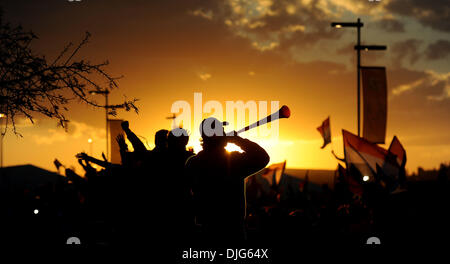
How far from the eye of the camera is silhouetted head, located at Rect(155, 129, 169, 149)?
17.9ft

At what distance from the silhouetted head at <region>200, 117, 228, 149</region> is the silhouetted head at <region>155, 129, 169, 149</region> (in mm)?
399

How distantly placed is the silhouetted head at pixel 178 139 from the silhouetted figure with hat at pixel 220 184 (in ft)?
0.63

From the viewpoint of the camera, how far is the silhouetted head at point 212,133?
16.6 feet

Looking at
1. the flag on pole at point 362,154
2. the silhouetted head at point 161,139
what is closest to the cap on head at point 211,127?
the silhouetted head at point 161,139

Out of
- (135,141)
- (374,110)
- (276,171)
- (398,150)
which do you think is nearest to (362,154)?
(398,150)

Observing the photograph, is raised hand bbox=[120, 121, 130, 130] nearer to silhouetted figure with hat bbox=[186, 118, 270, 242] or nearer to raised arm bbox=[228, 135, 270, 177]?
silhouetted figure with hat bbox=[186, 118, 270, 242]

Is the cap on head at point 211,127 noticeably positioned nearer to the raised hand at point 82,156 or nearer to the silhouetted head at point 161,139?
the silhouetted head at point 161,139

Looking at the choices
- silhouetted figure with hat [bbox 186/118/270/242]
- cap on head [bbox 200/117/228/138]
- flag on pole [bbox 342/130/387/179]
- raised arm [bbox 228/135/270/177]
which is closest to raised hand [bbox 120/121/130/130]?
silhouetted figure with hat [bbox 186/118/270/242]

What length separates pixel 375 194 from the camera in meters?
12.2

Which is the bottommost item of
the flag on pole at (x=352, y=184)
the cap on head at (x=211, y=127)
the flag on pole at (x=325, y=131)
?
the flag on pole at (x=352, y=184)

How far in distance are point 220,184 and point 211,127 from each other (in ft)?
2.07

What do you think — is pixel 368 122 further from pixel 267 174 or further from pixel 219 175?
pixel 219 175

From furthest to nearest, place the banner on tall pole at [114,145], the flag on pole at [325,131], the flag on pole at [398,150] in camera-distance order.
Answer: the flag on pole at [325,131] < the flag on pole at [398,150] < the banner on tall pole at [114,145]
